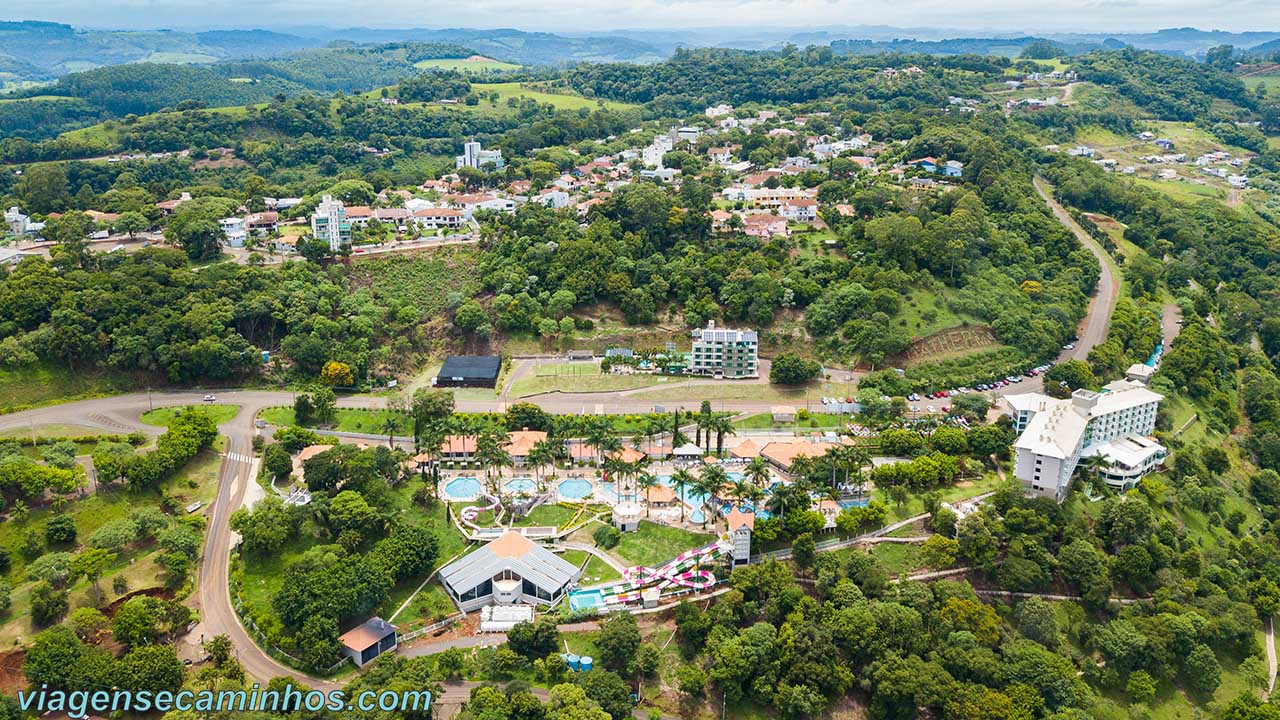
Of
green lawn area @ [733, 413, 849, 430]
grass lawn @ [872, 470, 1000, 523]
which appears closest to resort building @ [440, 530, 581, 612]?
grass lawn @ [872, 470, 1000, 523]

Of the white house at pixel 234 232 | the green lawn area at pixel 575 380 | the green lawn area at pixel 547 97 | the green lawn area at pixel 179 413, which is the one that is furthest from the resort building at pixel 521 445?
the green lawn area at pixel 547 97

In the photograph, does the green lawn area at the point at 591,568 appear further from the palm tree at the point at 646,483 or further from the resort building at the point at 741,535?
the resort building at the point at 741,535

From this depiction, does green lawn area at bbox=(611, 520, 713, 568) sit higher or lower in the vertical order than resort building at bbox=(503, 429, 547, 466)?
lower

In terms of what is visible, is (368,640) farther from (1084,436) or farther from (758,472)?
(1084,436)

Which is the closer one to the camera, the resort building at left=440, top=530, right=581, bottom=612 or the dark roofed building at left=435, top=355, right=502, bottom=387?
the resort building at left=440, top=530, right=581, bottom=612

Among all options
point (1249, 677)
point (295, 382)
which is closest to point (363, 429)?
point (295, 382)

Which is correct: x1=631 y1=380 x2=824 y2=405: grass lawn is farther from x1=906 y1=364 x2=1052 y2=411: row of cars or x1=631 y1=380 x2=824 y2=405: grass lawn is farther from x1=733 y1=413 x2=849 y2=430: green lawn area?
x1=906 y1=364 x2=1052 y2=411: row of cars

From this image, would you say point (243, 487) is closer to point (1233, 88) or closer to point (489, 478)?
point (489, 478)
